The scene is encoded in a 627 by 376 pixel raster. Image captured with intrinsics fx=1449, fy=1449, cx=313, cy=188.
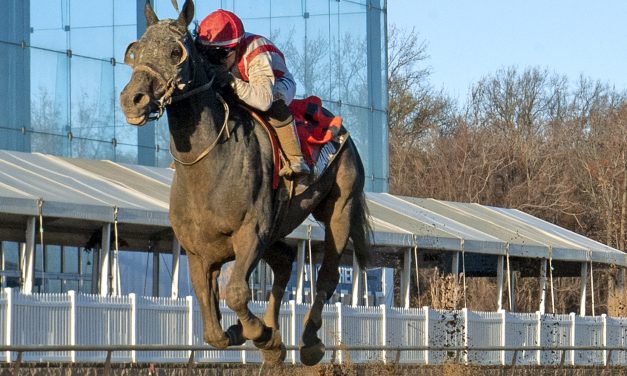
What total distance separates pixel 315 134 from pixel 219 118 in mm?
1112

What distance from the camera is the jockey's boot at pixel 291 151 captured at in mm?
8734

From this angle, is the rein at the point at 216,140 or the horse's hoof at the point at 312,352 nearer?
the rein at the point at 216,140

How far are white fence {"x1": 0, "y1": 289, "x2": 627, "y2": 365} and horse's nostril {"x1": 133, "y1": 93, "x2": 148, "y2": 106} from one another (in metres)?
9.71

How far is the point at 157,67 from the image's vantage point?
26.1ft

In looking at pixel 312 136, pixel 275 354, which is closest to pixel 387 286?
pixel 312 136

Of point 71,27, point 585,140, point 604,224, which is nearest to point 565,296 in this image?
point 604,224

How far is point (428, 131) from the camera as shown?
63.5 meters

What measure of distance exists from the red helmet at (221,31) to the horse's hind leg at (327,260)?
1506mm

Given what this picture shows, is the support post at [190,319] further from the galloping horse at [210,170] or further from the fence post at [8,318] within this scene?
the galloping horse at [210,170]

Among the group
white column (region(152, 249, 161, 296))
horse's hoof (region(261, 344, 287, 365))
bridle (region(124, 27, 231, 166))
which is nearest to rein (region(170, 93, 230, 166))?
bridle (region(124, 27, 231, 166))

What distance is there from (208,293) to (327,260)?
1411 mm

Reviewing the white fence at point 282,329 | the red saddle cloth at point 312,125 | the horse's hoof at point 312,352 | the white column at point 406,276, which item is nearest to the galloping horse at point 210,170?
the red saddle cloth at point 312,125

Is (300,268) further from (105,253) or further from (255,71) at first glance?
(255,71)

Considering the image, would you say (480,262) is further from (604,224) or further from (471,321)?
(604,224)
